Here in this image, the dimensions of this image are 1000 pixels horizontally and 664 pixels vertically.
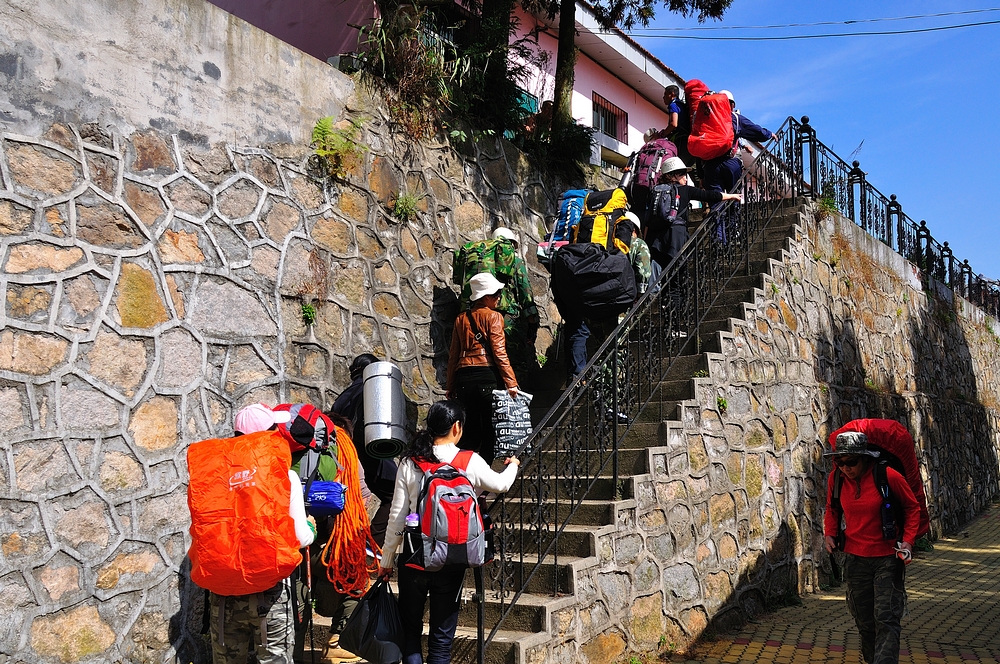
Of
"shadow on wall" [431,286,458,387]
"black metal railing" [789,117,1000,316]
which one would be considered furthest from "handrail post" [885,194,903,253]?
"shadow on wall" [431,286,458,387]

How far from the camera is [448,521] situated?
455 centimetres

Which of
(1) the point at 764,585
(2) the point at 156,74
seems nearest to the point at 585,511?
(1) the point at 764,585

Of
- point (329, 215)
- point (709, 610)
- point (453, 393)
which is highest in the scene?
point (329, 215)

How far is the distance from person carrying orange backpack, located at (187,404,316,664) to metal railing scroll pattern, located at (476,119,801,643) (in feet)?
4.73

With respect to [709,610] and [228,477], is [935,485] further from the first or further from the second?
[228,477]

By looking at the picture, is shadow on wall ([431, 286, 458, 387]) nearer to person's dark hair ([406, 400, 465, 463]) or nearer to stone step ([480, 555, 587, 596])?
stone step ([480, 555, 587, 596])

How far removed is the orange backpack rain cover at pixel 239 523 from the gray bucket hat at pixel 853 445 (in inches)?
144

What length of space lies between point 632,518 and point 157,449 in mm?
3407

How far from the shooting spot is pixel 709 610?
23.5 ft

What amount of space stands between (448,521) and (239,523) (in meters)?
1.04

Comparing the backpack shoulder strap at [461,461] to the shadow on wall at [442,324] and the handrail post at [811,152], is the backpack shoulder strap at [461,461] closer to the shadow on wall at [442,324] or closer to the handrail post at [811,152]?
the shadow on wall at [442,324]

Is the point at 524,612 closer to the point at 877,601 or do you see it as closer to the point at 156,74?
the point at 877,601

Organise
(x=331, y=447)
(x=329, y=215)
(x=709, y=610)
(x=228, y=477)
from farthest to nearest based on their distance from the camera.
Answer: (x=329, y=215) < (x=709, y=610) < (x=331, y=447) < (x=228, y=477)

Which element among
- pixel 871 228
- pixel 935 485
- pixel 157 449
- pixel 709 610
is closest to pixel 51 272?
pixel 157 449
